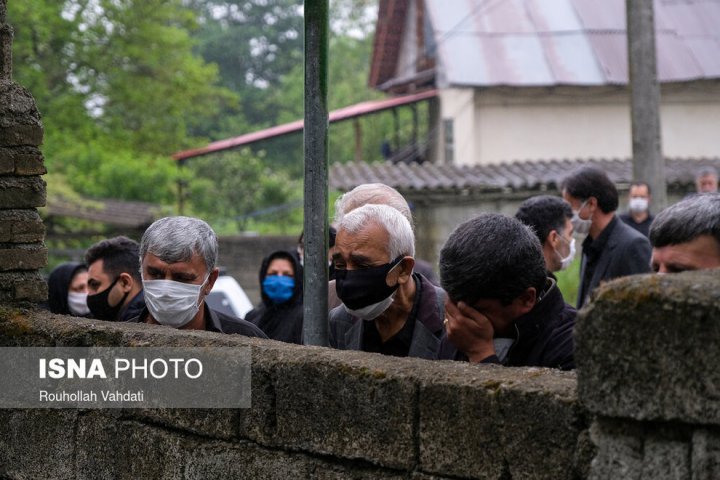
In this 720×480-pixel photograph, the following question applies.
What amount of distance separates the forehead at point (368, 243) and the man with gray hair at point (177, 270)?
88cm

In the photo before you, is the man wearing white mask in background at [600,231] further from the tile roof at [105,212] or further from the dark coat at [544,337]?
the tile roof at [105,212]

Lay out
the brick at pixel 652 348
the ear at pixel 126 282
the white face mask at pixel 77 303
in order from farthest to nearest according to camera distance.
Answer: the white face mask at pixel 77 303 → the ear at pixel 126 282 → the brick at pixel 652 348

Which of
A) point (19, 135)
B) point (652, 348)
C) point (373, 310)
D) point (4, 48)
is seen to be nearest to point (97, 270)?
point (19, 135)

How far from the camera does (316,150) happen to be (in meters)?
3.54

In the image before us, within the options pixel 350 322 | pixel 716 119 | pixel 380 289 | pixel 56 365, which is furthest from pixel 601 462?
pixel 716 119

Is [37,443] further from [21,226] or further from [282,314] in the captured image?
[282,314]

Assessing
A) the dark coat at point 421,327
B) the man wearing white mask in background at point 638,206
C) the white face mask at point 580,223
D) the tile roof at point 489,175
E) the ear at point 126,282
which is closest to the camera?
the dark coat at point 421,327

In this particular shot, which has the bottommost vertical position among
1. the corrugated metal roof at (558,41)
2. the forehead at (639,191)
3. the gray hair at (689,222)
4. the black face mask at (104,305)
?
the black face mask at (104,305)

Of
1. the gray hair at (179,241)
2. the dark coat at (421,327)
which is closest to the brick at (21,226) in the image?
the gray hair at (179,241)

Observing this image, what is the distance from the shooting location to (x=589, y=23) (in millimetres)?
23766

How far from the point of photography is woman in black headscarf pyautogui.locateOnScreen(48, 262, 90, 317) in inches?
287

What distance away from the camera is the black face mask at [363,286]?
3.98 m

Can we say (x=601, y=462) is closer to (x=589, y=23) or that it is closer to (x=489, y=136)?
(x=489, y=136)

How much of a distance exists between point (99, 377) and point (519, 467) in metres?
1.93
